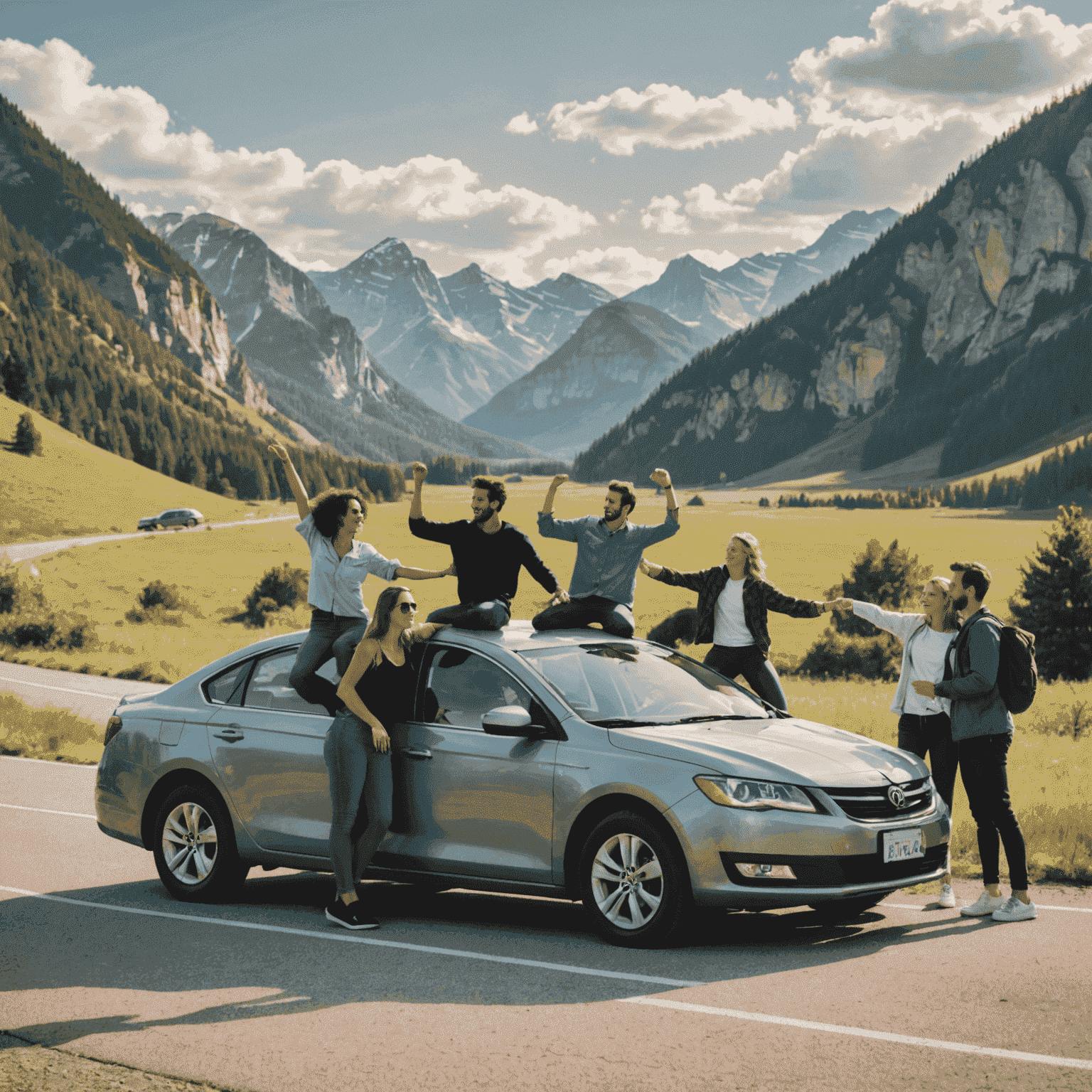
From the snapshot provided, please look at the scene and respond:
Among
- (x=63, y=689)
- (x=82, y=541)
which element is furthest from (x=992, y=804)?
(x=82, y=541)

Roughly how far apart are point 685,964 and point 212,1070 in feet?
Answer: 7.97

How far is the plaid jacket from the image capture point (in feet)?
31.8

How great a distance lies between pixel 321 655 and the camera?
27.1ft

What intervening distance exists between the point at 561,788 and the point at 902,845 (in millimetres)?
1815

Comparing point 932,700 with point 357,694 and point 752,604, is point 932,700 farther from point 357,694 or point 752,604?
point 357,694

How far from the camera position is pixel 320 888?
9148 millimetres

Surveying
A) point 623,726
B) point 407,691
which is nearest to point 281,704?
point 407,691

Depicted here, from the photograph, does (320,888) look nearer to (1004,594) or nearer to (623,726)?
(623,726)

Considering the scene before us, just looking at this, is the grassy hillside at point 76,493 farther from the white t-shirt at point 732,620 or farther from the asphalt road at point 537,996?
the asphalt road at point 537,996

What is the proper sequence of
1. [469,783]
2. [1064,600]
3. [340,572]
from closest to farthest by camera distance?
1. [469,783]
2. [340,572]
3. [1064,600]

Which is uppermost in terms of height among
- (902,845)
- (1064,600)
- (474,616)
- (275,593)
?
(275,593)

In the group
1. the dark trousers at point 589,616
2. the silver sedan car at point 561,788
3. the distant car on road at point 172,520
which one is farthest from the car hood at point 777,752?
the distant car on road at point 172,520

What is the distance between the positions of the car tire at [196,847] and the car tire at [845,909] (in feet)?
12.0

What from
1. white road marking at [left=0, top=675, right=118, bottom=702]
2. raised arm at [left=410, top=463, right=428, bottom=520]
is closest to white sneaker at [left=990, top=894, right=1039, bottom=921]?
raised arm at [left=410, top=463, right=428, bottom=520]
